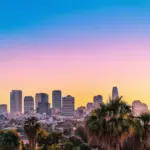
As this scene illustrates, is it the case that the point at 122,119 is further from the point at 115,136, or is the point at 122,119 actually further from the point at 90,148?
the point at 90,148

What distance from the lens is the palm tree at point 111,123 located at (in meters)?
27.9

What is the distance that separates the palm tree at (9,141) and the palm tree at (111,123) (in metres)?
23.3

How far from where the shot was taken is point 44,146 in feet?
245

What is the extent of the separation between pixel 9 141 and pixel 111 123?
25.6 m

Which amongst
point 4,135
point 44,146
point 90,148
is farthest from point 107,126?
point 44,146

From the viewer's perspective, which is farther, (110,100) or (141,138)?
(141,138)

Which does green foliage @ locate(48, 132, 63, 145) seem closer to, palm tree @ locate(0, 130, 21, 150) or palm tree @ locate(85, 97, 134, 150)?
palm tree @ locate(0, 130, 21, 150)

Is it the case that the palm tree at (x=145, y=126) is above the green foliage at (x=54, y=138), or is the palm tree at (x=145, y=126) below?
above

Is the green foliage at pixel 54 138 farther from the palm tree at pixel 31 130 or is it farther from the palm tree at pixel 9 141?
the palm tree at pixel 9 141

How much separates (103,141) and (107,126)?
1.46 meters

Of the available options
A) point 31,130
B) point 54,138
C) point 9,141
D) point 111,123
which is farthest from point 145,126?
point 54,138

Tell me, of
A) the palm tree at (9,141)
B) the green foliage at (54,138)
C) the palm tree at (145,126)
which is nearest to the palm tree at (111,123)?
the palm tree at (145,126)

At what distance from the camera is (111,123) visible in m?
27.9

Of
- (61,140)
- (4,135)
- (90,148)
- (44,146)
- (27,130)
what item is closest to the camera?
(4,135)
